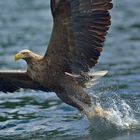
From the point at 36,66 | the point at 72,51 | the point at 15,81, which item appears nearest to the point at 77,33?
the point at 72,51

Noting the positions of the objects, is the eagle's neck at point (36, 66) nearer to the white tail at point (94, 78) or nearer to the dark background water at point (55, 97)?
the white tail at point (94, 78)

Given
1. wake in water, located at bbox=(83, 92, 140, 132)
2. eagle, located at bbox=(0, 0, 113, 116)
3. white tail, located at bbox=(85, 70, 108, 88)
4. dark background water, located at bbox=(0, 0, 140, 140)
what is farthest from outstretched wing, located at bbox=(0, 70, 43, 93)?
wake in water, located at bbox=(83, 92, 140, 132)

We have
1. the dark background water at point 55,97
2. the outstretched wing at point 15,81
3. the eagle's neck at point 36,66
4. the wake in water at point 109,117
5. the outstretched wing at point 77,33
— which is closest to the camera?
the outstretched wing at point 77,33

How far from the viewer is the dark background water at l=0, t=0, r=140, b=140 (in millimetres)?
13594

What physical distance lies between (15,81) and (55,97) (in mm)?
2096

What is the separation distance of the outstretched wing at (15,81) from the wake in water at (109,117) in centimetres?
94

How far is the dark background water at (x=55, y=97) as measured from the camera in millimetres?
13594

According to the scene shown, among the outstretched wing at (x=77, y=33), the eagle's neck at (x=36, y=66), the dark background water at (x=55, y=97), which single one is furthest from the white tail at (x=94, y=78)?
the eagle's neck at (x=36, y=66)

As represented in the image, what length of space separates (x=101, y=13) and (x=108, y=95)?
186 centimetres

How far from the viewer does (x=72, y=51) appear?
1329 cm

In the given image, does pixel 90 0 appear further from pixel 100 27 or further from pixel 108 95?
pixel 108 95

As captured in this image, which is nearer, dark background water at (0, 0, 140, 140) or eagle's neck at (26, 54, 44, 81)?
eagle's neck at (26, 54, 44, 81)

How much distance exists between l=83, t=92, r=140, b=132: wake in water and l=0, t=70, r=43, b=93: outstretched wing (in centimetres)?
94

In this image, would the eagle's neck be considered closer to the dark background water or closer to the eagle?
the eagle
